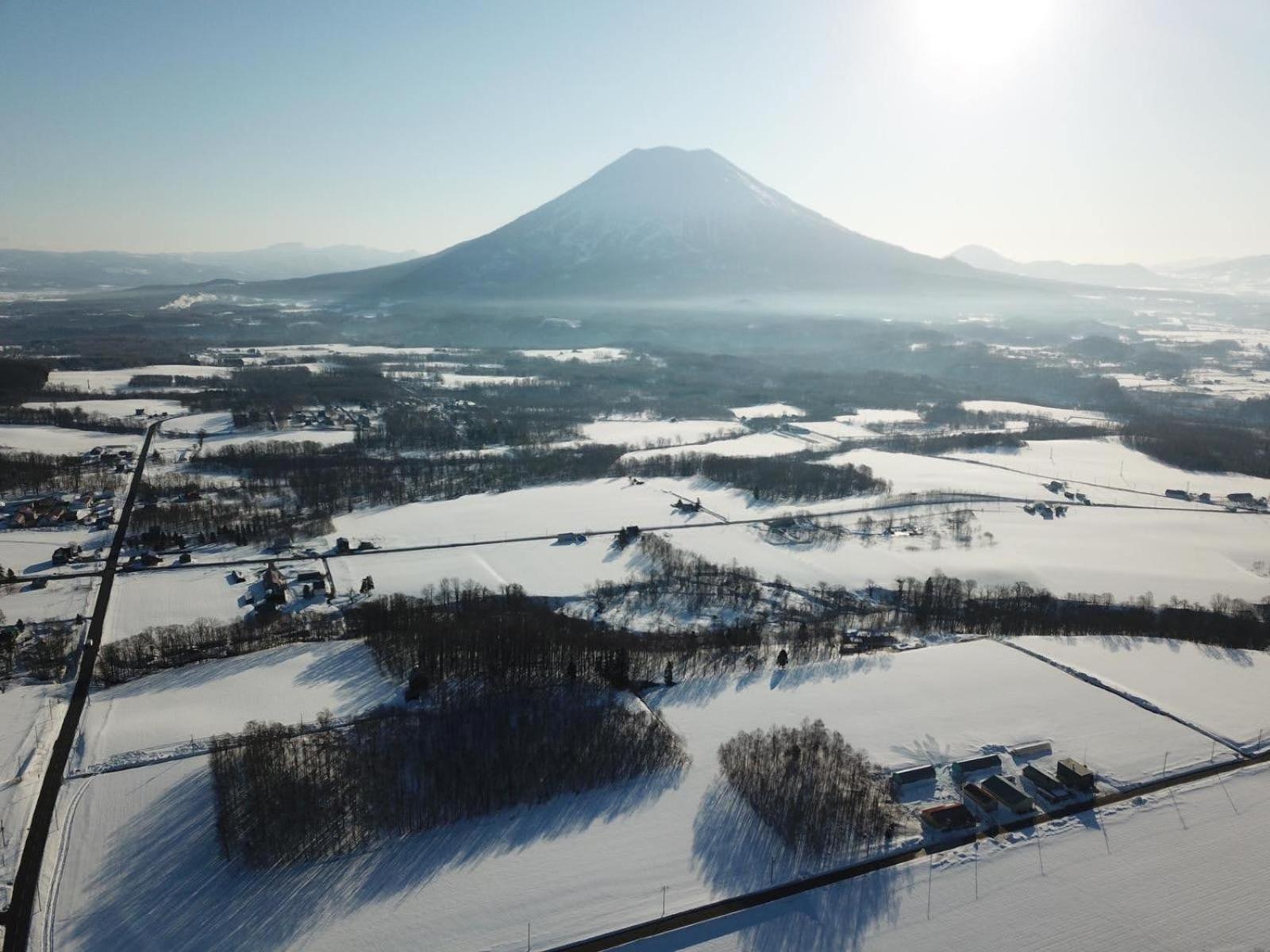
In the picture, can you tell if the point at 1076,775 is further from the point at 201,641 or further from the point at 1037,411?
the point at 1037,411

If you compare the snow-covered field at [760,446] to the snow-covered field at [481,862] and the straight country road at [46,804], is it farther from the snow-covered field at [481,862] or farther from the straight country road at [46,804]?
the snow-covered field at [481,862]

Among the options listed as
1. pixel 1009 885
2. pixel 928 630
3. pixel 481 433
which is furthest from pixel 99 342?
pixel 1009 885

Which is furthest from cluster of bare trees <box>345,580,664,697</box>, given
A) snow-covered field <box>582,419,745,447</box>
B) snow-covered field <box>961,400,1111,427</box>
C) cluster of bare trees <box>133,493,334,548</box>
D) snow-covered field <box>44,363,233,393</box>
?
snow-covered field <box>44,363,233,393</box>

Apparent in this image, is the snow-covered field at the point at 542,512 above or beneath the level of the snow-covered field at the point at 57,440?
beneath

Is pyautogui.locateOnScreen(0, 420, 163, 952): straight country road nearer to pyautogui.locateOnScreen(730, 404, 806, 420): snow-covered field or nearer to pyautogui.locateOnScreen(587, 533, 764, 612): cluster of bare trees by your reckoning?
pyautogui.locateOnScreen(587, 533, 764, 612): cluster of bare trees

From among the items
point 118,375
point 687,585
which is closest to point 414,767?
point 687,585

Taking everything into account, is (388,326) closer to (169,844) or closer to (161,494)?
(161,494)

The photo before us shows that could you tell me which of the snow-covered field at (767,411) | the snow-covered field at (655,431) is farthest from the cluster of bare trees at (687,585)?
the snow-covered field at (767,411)

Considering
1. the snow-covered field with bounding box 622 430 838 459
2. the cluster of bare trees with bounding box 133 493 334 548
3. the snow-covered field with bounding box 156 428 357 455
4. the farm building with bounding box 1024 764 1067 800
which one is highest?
the farm building with bounding box 1024 764 1067 800
